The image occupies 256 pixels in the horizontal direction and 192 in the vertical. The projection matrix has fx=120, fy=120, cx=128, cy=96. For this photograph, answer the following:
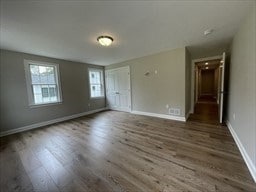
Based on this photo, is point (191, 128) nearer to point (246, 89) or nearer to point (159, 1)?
point (246, 89)

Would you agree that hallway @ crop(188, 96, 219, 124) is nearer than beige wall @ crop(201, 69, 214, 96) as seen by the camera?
Yes

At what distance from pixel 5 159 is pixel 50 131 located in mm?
1320

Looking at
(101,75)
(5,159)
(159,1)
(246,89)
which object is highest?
(159,1)

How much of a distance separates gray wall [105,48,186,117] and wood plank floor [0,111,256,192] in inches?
49.4

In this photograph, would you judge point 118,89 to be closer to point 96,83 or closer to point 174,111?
point 96,83

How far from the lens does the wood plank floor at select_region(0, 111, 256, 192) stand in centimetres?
149

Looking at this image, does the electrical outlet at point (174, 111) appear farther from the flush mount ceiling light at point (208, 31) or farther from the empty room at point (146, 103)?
the flush mount ceiling light at point (208, 31)

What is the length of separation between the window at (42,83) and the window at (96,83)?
5.16ft

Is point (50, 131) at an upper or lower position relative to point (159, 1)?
lower

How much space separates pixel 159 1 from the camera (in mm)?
1639

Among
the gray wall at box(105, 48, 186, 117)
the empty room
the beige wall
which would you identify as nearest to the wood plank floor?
the empty room

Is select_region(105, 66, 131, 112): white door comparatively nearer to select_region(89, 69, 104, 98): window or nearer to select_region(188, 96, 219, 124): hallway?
select_region(89, 69, 104, 98): window

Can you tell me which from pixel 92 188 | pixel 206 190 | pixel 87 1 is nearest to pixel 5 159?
pixel 92 188

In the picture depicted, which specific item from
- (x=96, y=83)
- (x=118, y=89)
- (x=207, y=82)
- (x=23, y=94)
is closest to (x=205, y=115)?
(x=118, y=89)
